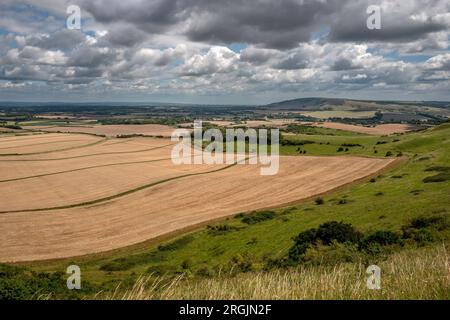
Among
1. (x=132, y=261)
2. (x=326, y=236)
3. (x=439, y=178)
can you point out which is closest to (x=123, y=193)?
(x=132, y=261)

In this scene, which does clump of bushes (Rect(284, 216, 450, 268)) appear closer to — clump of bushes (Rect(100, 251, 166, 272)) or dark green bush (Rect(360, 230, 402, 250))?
dark green bush (Rect(360, 230, 402, 250))

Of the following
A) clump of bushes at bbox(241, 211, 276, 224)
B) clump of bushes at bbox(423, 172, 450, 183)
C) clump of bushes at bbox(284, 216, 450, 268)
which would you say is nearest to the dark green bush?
clump of bushes at bbox(284, 216, 450, 268)

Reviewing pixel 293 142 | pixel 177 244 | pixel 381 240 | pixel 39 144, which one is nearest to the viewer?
pixel 381 240

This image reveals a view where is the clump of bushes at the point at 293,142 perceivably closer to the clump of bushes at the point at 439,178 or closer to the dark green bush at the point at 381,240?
the clump of bushes at the point at 439,178

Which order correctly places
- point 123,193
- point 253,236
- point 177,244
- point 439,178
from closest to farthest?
point 253,236
point 177,244
point 439,178
point 123,193

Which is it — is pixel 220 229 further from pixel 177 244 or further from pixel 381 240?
pixel 381 240

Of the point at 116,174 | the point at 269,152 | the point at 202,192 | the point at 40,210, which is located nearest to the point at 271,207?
the point at 202,192

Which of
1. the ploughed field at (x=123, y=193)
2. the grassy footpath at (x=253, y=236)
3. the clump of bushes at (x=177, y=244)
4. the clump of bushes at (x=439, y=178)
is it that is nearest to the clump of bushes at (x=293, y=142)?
the ploughed field at (x=123, y=193)
